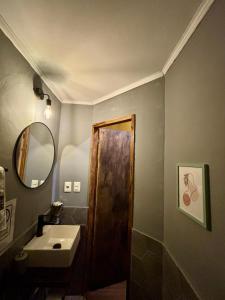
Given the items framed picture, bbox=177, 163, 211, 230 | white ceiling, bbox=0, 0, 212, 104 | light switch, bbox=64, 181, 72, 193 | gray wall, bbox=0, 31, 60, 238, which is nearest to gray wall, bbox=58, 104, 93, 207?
light switch, bbox=64, 181, 72, 193

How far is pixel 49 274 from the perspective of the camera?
3.98ft

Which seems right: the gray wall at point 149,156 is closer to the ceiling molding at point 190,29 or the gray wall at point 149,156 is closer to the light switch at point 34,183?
the ceiling molding at point 190,29

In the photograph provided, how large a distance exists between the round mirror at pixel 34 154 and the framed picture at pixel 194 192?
1.19m

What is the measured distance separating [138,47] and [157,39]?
0.14 meters

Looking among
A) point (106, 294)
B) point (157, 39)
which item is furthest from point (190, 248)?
point (106, 294)

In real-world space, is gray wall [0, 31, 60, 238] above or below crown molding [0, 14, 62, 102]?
Answer: below

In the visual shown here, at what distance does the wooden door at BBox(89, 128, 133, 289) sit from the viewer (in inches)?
81.7

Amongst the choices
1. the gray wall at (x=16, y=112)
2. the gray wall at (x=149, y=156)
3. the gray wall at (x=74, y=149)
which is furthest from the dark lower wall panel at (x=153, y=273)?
the gray wall at (x=16, y=112)

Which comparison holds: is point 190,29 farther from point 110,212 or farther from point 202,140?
point 110,212

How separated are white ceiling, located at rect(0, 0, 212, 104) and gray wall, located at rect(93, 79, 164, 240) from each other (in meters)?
0.19

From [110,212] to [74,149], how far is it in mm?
979

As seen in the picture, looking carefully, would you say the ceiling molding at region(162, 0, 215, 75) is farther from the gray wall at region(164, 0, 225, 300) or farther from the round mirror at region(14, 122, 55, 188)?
the round mirror at region(14, 122, 55, 188)

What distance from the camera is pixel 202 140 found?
0.82m

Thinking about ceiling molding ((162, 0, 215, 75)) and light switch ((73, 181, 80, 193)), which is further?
light switch ((73, 181, 80, 193))
